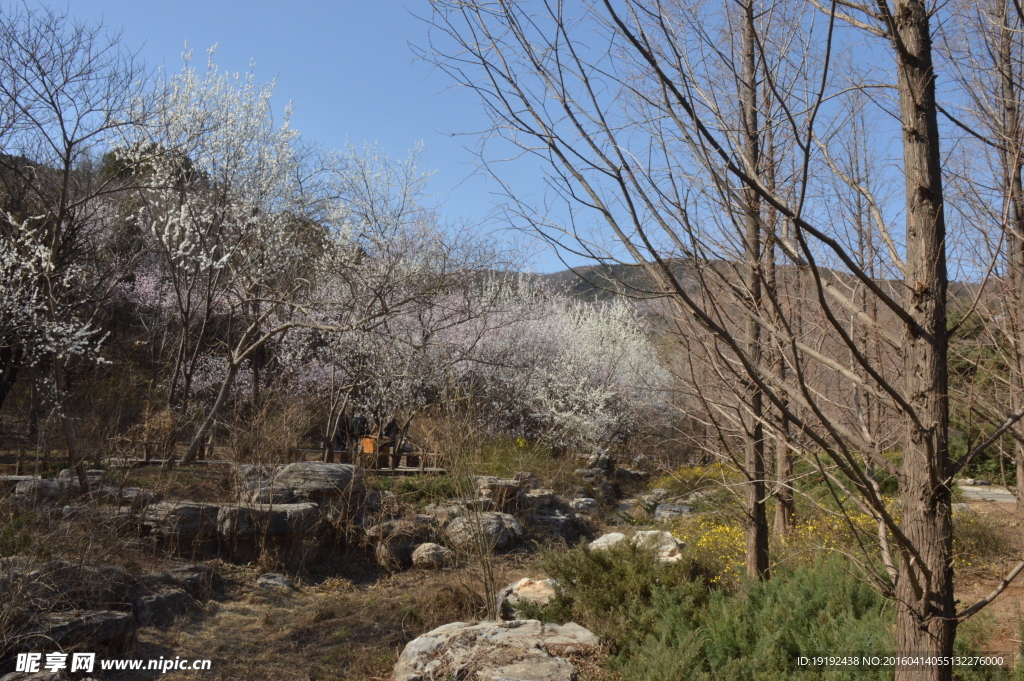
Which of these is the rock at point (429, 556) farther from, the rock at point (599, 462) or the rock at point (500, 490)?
the rock at point (599, 462)

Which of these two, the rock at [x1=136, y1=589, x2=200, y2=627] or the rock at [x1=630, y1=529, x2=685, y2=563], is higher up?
the rock at [x1=630, y1=529, x2=685, y2=563]

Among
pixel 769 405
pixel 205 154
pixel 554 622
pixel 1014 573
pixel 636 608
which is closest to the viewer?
pixel 1014 573

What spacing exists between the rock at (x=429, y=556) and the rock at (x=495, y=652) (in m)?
3.63

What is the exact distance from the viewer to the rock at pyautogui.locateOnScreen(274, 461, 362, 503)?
9250 mm

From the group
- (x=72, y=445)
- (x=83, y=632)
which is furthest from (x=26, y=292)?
(x=83, y=632)

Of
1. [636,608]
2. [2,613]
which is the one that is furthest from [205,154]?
[636,608]

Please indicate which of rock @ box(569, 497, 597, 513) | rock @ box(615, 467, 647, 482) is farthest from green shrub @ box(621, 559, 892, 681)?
rock @ box(615, 467, 647, 482)

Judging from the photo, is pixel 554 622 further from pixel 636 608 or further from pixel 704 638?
pixel 704 638

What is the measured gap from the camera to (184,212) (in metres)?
11.7

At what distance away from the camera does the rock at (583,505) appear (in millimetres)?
11969

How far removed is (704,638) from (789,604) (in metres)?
0.62

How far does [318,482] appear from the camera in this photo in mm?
9297

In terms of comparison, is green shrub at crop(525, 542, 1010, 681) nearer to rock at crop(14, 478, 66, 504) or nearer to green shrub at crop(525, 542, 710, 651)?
green shrub at crop(525, 542, 710, 651)

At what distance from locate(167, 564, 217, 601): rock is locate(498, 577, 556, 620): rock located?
10.1 feet
